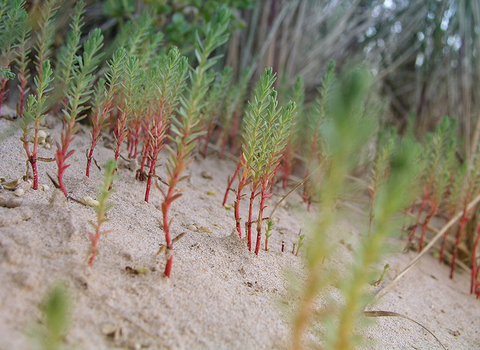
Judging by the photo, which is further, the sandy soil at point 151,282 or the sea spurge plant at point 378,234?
the sandy soil at point 151,282

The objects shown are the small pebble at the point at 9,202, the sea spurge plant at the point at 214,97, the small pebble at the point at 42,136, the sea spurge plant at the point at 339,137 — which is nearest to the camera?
the sea spurge plant at the point at 339,137

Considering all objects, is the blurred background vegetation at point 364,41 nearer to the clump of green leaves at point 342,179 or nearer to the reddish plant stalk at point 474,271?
the reddish plant stalk at point 474,271

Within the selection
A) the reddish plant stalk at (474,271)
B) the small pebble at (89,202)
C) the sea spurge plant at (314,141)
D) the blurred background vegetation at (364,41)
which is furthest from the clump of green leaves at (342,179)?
the blurred background vegetation at (364,41)

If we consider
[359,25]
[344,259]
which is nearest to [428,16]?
[359,25]

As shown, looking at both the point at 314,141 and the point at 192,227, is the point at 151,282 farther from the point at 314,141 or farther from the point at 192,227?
the point at 314,141

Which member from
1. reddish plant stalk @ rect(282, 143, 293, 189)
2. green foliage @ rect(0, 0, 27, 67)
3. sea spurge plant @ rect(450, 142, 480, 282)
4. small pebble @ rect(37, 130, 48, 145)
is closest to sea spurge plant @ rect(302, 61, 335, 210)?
reddish plant stalk @ rect(282, 143, 293, 189)

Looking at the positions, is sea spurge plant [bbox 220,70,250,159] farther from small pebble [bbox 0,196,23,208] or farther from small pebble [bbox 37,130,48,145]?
small pebble [bbox 0,196,23,208]
